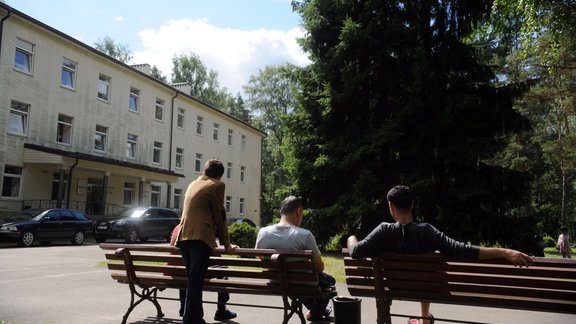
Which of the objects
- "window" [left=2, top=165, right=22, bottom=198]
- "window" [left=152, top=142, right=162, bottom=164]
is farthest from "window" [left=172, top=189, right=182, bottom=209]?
"window" [left=2, top=165, right=22, bottom=198]

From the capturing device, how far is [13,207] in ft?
76.1

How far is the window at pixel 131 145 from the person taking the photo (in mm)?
32250

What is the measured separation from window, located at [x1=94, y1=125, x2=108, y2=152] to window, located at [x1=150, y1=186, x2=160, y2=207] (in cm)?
583

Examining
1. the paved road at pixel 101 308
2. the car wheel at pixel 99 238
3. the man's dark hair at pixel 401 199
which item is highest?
the man's dark hair at pixel 401 199

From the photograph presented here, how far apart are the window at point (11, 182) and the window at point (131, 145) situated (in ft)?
29.0

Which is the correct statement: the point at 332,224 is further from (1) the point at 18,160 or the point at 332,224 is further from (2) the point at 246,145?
(2) the point at 246,145

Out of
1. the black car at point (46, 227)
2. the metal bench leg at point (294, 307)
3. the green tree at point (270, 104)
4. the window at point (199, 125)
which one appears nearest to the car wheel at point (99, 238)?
the black car at point (46, 227)

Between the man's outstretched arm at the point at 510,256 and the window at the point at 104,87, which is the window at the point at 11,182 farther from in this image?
the man's outstretched arm at the point at 510,256

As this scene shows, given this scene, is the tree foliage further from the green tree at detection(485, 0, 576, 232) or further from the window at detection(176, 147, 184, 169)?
the green tree at detection(485, 0, 576, 232)

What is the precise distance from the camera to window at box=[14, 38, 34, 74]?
24078 mm

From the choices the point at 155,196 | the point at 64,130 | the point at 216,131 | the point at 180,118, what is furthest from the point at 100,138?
the point at 216,131

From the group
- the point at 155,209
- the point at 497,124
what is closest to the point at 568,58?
the point at 497,124

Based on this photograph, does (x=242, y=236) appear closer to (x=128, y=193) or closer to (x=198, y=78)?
(x=128, y=193)

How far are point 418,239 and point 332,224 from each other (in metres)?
12.5
